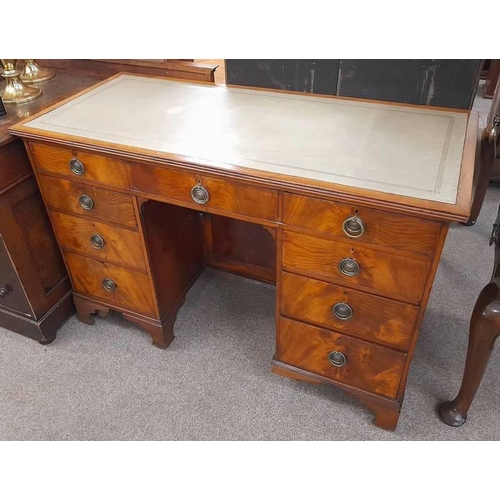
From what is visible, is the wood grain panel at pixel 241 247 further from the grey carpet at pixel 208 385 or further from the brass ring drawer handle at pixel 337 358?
the brass ring drawer handle at pixel 337 358

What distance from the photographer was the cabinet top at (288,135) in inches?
39.2

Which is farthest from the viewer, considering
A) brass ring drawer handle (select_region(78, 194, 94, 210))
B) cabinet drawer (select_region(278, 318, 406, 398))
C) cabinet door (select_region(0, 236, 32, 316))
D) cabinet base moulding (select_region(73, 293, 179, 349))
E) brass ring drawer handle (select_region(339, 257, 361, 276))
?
cabinet base moulding (select_region(73, 293, 179, 349))

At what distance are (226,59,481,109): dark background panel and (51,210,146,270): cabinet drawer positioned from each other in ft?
1.97

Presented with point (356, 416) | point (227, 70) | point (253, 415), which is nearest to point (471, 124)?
point (227, 70)

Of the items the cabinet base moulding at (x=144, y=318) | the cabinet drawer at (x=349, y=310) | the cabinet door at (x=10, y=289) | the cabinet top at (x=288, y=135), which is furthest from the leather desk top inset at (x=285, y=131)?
the cabinet base moulding at (x=144, y=318)

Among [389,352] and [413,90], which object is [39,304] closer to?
[389,352]

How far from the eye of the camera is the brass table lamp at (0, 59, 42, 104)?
4.86 feet

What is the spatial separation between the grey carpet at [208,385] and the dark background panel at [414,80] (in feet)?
2.62

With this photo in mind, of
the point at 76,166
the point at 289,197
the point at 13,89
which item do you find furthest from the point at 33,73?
the point at 289,197

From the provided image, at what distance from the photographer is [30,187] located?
144 centimetres

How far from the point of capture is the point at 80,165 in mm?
1275

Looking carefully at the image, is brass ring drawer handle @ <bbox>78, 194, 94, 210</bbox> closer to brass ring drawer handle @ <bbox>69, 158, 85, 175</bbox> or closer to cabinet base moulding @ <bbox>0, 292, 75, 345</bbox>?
brass ring drawer handle @ <bbox>69, 158, 85, 175</bbox>

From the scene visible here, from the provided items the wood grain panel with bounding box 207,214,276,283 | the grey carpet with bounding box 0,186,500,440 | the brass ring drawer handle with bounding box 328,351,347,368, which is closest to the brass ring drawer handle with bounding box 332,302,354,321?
the brass ring drawer handle with bounding box 328,351,347,368

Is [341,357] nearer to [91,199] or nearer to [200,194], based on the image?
[200,194]
